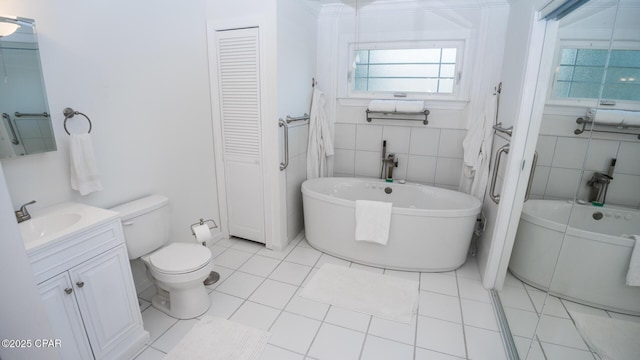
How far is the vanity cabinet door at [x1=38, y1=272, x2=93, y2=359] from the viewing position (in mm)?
1393

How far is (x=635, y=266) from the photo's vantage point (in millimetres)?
1403

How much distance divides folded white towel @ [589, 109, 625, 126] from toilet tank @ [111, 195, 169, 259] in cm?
263

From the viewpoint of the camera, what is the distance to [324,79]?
11.1 feet

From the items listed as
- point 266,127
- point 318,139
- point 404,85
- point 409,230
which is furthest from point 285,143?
point 404,85

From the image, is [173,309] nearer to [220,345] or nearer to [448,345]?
[220,345]

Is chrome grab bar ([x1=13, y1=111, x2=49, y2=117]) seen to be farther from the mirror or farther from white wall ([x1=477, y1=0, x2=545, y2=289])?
white wall ([x1=477, y1=0, x2=545, y2=289])

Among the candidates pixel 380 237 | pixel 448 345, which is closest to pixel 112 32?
pixel 380 237

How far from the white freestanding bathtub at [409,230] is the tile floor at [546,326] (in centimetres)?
59

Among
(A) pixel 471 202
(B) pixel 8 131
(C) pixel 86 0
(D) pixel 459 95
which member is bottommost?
(A) pixel 471 202

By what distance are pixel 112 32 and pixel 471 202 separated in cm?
301

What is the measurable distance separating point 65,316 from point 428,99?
3.21 m

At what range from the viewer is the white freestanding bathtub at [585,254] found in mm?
1453

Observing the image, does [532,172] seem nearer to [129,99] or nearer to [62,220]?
[129,99]

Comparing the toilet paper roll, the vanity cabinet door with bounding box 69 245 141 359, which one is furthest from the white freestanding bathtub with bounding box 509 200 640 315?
the vanity cabinet door with bounding box 69 245 141 359
